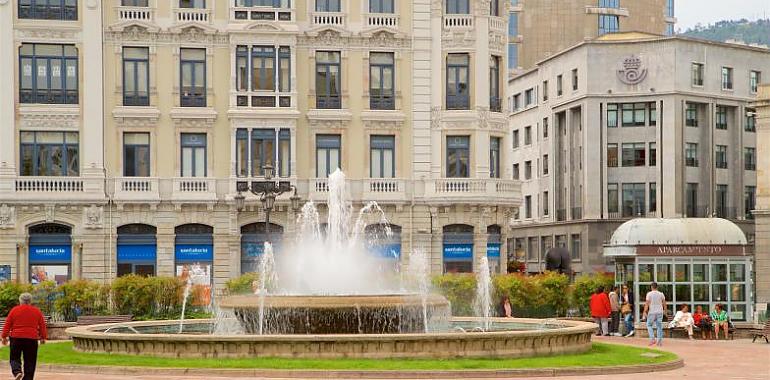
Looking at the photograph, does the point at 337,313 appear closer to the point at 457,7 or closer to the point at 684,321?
the point at 684,321

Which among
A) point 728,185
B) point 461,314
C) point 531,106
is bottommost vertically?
point 461,314

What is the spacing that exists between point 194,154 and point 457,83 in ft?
37.1

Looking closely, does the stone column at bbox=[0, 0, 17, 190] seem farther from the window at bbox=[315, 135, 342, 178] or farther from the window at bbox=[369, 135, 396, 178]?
the window at bbox=[369, 135, 396, 178]

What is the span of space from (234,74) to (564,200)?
1317 inches

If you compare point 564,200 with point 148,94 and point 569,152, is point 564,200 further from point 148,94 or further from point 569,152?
point 148,94

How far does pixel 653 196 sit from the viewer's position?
77688mm

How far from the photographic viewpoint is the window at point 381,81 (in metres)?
55.8

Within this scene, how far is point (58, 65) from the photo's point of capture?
175 feet

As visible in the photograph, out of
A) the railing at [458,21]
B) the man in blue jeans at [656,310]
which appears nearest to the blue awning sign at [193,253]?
the railing at [458,21]

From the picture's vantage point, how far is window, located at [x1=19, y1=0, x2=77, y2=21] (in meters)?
53.3

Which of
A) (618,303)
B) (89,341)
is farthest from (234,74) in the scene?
(89,341)

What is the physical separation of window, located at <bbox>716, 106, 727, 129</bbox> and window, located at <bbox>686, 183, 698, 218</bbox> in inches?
155

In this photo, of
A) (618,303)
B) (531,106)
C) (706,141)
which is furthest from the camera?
(531,106)

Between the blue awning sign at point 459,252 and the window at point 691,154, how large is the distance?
25.7 meters
